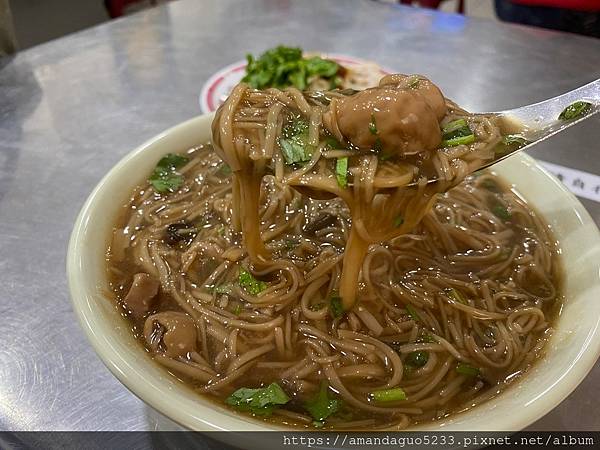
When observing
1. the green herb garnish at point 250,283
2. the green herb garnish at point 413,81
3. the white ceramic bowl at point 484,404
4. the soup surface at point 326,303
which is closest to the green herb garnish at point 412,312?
the soup surface at point 326,303

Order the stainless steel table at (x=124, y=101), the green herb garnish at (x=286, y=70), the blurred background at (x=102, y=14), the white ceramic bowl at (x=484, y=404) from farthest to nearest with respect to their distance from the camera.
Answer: the blurred background at (x=102, y=14), the green herb garnish at (x=286, y=70), the stainless steel table at (x=124, y=101), the white ceramic bowl at (x=484, y=404)

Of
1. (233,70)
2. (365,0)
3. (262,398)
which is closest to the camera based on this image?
(262,398)

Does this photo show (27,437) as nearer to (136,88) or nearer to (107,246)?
(107,246)

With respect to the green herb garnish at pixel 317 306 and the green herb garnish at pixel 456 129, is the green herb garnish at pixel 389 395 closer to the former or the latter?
the green herb garnish at pixel 317 306

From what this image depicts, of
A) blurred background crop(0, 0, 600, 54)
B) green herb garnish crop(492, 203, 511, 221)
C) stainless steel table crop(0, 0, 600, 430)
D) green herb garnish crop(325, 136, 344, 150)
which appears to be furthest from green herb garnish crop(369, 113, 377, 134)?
blurred background crop(0, 0, 600, 54)

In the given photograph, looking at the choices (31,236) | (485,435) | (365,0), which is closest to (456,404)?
(485,435)

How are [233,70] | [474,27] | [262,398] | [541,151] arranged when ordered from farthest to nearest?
[474,27] → [233,70] → [541,151] → [262,398]

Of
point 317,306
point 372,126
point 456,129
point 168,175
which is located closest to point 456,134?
point 456,129
